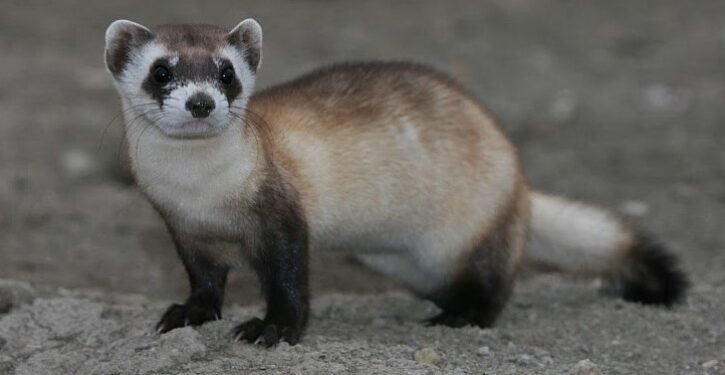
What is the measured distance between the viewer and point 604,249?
5281mm

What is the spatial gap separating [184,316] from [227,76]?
939mm

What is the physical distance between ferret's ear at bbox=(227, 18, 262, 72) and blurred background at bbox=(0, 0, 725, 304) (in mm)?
1911

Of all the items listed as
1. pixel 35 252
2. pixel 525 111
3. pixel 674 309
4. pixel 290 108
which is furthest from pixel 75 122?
pixel 674 309

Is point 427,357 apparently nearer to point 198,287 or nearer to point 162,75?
point 198,287

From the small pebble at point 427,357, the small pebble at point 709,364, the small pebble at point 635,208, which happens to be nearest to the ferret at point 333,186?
the small pebble at point 427,357

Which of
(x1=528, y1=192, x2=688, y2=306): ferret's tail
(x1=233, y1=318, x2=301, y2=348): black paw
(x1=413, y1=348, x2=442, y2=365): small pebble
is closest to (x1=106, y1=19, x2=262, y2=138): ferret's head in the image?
(x1=233, y1=318, x2=301, y2=348): black paw

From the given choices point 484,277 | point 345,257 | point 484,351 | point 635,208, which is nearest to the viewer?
point 484,351

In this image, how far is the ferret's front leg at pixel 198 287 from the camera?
436 centimetres

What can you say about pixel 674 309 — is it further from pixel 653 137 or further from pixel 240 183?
pixel 653 137

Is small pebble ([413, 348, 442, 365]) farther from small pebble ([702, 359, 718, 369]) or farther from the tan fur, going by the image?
small pebble ([702, 359, 718, 369])

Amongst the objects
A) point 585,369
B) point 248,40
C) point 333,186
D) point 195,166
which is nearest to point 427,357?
point 585,369

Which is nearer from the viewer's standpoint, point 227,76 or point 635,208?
point 227,76

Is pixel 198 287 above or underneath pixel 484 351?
above

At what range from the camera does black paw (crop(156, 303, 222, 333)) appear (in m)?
4.31
